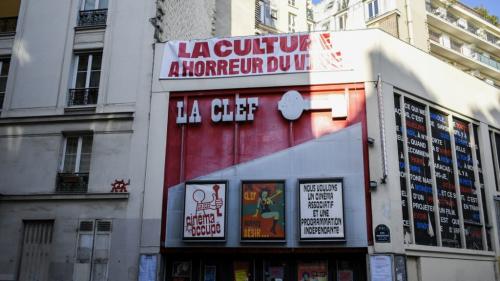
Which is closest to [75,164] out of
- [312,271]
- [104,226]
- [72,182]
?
[72,182]

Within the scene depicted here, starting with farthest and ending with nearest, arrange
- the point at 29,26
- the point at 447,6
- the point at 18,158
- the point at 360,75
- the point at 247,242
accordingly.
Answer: the point at 447,6, the point at 29,26, the point at 18,158, the point at 360,75, the point at 247,242

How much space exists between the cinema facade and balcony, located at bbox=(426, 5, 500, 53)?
25283 millimetres

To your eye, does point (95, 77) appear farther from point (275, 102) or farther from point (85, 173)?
point (275, 102)

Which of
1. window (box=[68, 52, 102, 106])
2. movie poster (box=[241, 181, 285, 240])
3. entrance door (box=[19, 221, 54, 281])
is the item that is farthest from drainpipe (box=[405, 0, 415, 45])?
entrance door (box=[19, 221, 54, 281])

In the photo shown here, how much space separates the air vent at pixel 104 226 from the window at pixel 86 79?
Answer: 4.15 meters

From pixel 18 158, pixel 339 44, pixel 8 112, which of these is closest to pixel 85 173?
pixel 18 158

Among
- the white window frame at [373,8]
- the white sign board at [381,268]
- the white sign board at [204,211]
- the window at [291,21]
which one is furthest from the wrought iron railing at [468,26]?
the white sign board at [204,211]

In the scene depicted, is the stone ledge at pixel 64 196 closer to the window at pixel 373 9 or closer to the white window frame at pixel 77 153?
the white window frame at pixel 77 153

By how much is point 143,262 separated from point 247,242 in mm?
3202

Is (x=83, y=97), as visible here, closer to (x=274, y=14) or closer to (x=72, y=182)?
(x=72, y=182)

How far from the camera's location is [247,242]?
1442cm

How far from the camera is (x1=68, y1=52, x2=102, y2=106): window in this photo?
55.9 feet

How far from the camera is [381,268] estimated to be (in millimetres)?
13875

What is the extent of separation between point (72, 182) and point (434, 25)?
33735 mm
